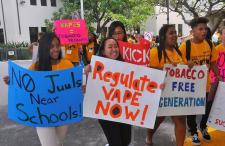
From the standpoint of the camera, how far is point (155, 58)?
4242 mm

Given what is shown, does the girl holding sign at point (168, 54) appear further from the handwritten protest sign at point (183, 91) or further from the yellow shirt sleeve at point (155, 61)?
the handwritten protest sign at point (183, 91)

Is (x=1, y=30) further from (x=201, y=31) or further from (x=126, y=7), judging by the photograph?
(x=201, y=31)

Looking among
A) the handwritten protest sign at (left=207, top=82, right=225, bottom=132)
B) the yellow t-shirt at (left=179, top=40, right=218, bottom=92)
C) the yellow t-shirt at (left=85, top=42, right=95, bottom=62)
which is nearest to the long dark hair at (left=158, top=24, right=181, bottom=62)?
the yellow t-shirt at (left=179, top=40, right=218, bottom=92)

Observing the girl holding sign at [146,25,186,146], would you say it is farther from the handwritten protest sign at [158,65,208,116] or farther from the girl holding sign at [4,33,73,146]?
the girl holding sign at [4,33,73,146]

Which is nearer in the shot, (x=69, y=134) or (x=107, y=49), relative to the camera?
(x=107, y=49)

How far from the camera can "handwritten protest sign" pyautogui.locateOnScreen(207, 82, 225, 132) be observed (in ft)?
14.7

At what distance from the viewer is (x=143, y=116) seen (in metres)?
3.79

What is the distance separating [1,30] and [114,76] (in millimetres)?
25506

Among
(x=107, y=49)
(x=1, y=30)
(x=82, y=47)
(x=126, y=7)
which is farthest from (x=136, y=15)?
(x=107, y=49)

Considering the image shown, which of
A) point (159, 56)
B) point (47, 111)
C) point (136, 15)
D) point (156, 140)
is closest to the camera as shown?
point (47, 111)

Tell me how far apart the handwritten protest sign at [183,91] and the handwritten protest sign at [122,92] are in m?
0.41

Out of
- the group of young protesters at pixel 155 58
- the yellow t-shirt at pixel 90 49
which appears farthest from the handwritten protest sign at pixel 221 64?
the yellow t-shirt at pixel 90 49

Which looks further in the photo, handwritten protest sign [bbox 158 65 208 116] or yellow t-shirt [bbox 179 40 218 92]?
yellow t-shirt [bbox 179 40 218 92]

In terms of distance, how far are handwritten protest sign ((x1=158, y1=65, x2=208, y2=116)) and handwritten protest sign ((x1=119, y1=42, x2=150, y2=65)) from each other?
0.46 metres
